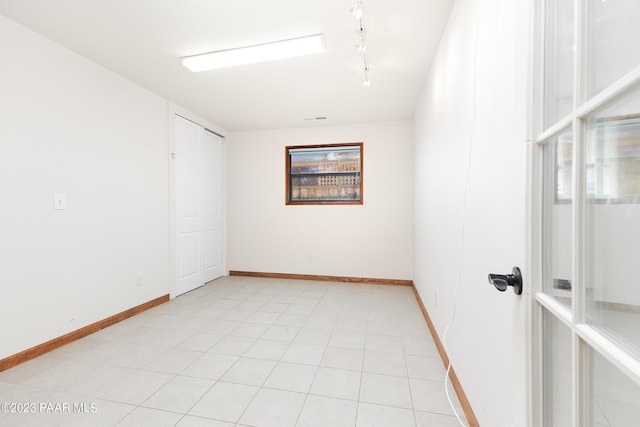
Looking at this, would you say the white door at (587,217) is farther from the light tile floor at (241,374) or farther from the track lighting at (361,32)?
the track lighting at (361,32)

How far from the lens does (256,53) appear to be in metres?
2.30

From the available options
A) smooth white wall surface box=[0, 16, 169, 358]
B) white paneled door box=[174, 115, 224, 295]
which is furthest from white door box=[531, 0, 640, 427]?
white paneled door box=[174, 115, 224, 295]

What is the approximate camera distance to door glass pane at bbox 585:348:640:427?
1.61 feet

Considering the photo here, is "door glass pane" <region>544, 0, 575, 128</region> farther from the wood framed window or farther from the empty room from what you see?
the wood framed window

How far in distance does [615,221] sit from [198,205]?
4278mm

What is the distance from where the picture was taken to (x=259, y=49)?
2258 millimetres

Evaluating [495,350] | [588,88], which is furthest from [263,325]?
[588,88]

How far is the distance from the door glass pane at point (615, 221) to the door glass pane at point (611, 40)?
0.07 meters

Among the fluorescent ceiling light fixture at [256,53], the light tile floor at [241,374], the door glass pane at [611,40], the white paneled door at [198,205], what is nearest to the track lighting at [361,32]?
the fluorescent ceiling light fixture at [256,53]

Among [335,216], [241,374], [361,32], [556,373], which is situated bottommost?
[241,374]

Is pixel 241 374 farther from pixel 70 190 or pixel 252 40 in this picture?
pixel 252 40

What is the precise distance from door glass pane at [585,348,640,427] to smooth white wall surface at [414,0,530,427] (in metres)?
0.29

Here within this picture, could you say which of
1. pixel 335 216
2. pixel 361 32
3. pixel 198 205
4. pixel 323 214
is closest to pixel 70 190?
pixel 198 205

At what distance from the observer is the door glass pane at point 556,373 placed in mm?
680
